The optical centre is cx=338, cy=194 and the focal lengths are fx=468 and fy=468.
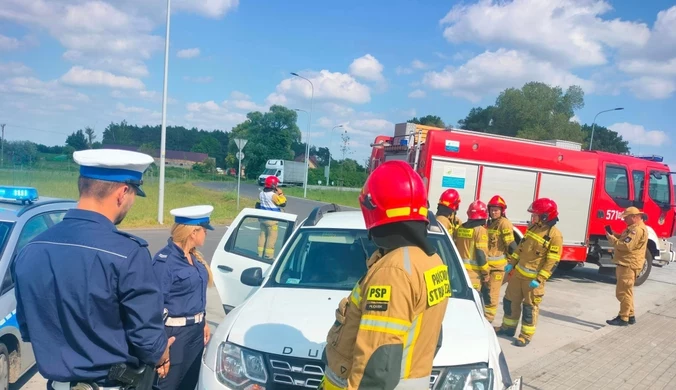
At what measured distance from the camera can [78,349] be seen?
1.85m

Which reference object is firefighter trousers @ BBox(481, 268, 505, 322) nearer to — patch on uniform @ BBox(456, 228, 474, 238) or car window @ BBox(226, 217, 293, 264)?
patch on uniform @ BBox(456, 228, 474, 238)

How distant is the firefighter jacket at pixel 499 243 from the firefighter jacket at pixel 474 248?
361 mm

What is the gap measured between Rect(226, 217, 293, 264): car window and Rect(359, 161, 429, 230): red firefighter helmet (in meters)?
3.22

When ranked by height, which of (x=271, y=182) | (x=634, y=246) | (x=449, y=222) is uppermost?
(x=271, y=182)

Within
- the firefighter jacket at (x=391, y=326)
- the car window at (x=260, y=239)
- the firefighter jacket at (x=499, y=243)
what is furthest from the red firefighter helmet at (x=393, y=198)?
the firefighter jacket at (x=499, y=243)

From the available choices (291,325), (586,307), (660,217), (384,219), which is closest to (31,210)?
(291,325)

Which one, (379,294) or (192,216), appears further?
(192,216)

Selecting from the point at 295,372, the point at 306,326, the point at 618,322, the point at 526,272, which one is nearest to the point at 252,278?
the point at 306,326

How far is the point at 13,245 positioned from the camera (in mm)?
3773

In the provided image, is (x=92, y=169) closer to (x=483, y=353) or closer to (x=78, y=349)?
(x=78, y=349)

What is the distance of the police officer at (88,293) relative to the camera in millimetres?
1804

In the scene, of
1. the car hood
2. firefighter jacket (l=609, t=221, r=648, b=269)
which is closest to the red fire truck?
firefighter jacket (l=609, t=221, r=648, b=269)

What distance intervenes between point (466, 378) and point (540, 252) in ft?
13.0

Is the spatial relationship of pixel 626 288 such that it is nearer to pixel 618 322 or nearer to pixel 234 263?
pixel 618 322
